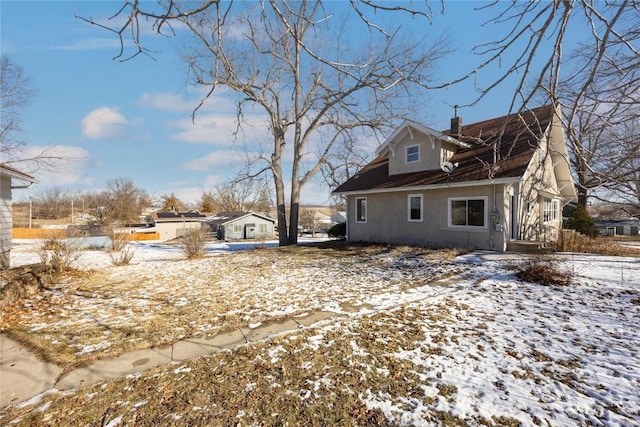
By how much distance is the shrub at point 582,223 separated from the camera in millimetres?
16156

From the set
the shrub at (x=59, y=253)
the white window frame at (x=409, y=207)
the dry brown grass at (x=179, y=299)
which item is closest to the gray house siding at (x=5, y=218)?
A: the shrub at (x=59, y=253)

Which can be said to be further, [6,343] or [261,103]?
[261,103]

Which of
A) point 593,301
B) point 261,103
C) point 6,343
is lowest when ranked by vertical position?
point 6,343

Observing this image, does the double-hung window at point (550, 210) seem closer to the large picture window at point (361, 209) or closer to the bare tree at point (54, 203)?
the large picture window at point (361, 209)

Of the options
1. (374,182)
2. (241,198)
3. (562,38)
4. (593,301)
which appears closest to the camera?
(562,38)

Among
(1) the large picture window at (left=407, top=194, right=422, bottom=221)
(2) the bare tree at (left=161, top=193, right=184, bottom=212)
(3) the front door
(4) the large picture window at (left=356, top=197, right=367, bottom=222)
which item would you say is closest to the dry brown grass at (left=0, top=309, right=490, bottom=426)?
(1) the large picture window at (left=407, top=194, right=422, bottom=221)

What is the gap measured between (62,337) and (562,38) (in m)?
7.08

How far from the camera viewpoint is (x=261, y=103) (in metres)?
16.1

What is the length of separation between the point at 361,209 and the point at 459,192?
217 inches

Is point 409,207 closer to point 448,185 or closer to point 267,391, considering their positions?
point 448,185

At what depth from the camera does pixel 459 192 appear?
11023mm

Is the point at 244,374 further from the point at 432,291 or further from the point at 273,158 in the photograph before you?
the point at 273,158

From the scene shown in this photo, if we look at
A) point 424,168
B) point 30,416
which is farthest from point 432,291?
point 424,168

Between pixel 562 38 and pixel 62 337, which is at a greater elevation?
pixel 562 38
